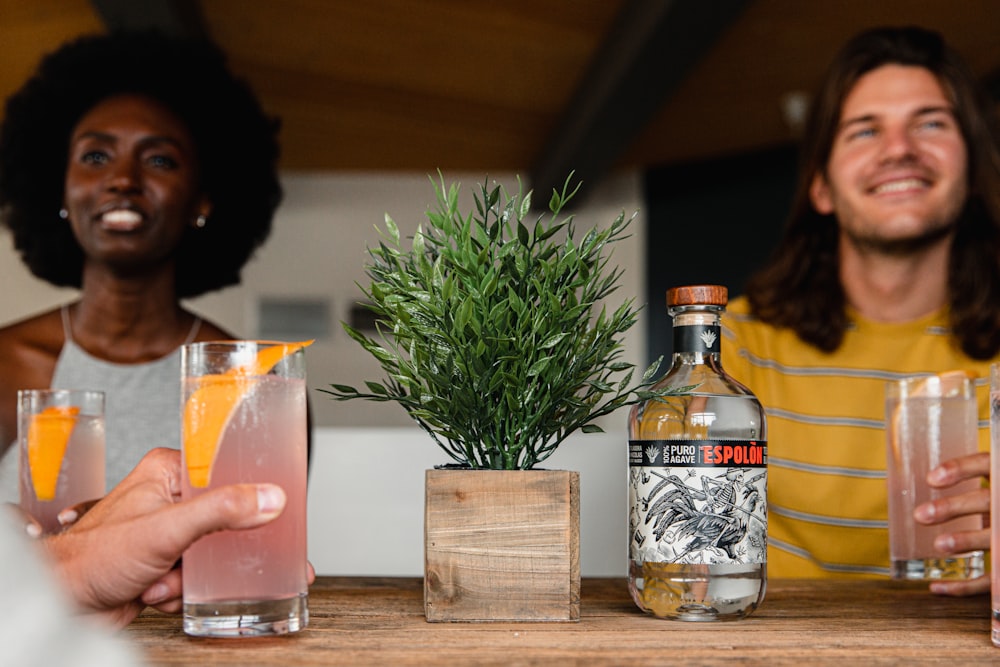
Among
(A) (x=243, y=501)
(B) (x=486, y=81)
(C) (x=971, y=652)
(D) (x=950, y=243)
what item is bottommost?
(C) (x=971, y=652)

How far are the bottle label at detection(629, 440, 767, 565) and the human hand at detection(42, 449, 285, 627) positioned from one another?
11.3 inches

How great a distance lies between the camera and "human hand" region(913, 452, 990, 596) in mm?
955

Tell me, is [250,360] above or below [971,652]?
above

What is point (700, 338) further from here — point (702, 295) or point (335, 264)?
point (335, 264)

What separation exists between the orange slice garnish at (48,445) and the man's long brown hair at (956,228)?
1210mm

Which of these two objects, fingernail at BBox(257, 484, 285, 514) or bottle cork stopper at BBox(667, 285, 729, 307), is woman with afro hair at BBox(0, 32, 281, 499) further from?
bottle cork stopper at BBox(667, 285, 729, 307)

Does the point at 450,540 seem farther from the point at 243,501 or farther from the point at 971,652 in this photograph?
the point at 971,652

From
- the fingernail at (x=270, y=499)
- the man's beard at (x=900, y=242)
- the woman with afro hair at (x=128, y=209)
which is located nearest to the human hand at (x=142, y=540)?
the fingernail at (x=270, y=499)

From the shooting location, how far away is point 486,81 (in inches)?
174

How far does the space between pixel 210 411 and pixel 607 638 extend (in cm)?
33

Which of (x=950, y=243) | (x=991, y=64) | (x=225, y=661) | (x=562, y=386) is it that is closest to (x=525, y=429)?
(x=562, y=386)

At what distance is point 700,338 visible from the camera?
0.81 meters

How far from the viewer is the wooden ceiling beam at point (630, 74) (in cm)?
323

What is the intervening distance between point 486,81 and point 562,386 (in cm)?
382
